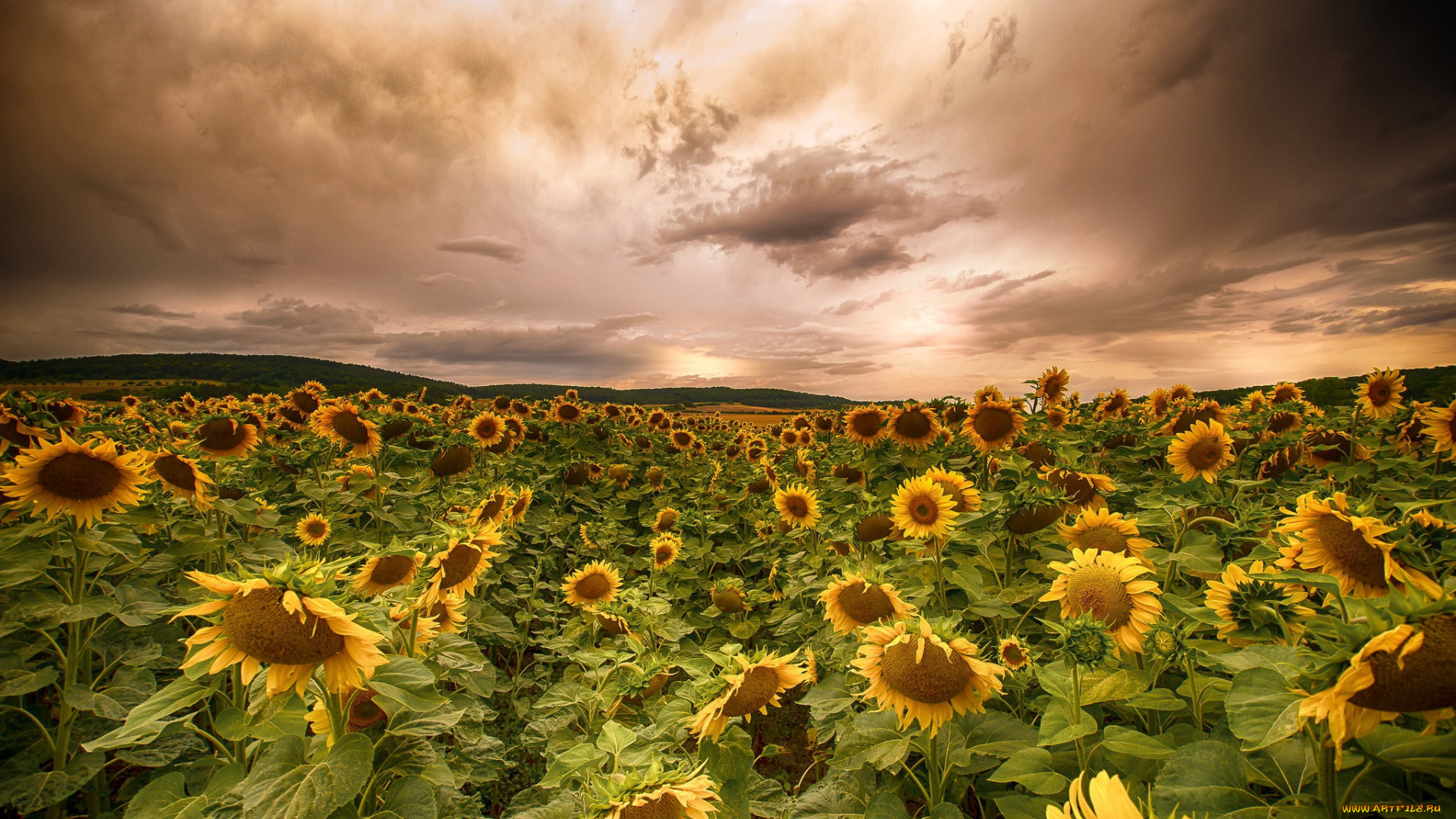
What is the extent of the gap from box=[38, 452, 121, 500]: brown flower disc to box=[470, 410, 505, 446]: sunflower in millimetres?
4555

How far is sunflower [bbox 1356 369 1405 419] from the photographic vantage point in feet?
18.4

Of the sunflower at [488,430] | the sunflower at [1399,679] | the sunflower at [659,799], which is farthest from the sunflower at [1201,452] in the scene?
the sunflower at [488,430]

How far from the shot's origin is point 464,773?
2326mm

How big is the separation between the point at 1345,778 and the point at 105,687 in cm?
537

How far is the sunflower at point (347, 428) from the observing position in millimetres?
5586

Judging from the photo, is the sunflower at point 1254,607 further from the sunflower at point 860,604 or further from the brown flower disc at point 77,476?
the brown flower disc at point 77,476

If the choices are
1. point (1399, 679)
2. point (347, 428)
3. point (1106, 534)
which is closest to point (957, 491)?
point (1106, 534)

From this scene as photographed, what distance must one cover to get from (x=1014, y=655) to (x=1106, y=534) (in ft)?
3.07

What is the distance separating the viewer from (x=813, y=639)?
4.01m

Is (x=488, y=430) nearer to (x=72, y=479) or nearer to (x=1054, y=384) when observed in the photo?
(x=72, y=479)

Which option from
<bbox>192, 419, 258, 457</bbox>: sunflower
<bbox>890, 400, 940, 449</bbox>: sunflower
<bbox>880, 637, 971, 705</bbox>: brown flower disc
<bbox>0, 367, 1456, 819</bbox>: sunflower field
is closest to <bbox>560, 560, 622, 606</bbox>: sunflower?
<bbox>0, 367, 1456, 819</bbox>: sunflower field

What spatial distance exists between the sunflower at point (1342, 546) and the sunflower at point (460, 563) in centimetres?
336

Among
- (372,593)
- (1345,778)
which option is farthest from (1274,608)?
(372,593)

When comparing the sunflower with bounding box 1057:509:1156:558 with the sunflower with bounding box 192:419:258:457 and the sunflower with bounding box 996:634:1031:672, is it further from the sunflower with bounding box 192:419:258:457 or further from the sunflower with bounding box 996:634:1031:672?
the sunflower with bounding box 192:419:258:457
